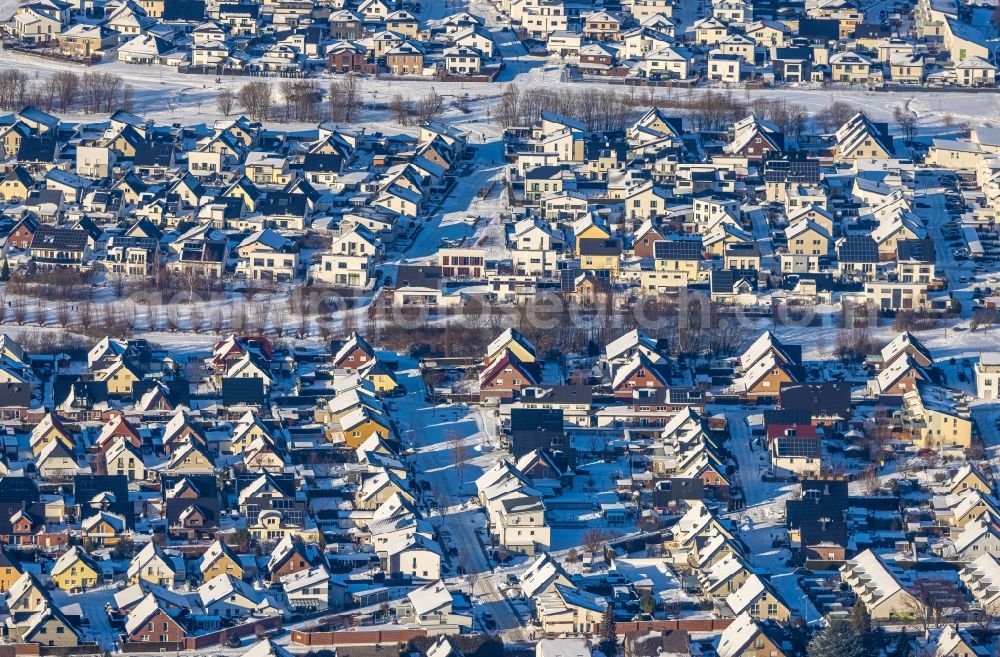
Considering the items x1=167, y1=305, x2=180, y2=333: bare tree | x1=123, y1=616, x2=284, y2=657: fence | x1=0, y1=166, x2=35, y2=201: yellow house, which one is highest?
x1=0, y1=166, x2=35, y2=201: yellow house

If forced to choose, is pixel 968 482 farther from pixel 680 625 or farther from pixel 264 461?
pixel 264 461

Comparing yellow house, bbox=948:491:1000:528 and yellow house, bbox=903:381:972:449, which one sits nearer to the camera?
yellow house, bbox=948:491:1000:528

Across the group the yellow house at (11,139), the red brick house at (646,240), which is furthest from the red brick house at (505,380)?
the yellow house at (11,139)

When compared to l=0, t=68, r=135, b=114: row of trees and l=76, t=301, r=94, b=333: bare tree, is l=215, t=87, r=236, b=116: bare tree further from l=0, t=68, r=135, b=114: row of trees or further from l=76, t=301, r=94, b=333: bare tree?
l=76, t=301, r=94, b=333: bare tree

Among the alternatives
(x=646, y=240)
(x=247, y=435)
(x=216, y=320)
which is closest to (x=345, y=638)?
(x=247, y=435)

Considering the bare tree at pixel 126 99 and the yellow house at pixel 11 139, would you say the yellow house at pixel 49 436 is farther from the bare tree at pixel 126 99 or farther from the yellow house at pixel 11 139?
the bare tree at pixel 126 99

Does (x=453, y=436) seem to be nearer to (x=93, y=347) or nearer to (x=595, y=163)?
(x=93, y=347)

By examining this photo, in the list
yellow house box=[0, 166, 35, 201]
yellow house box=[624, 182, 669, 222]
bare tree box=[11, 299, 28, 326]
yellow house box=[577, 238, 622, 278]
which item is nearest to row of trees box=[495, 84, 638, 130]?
yellow house box=[624, 182, 669, 222]

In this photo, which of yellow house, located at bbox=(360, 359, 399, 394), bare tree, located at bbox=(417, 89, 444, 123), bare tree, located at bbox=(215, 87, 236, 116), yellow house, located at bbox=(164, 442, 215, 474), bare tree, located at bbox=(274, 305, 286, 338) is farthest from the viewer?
bare tree, located at bbox=(215, 87, 236, 116)
